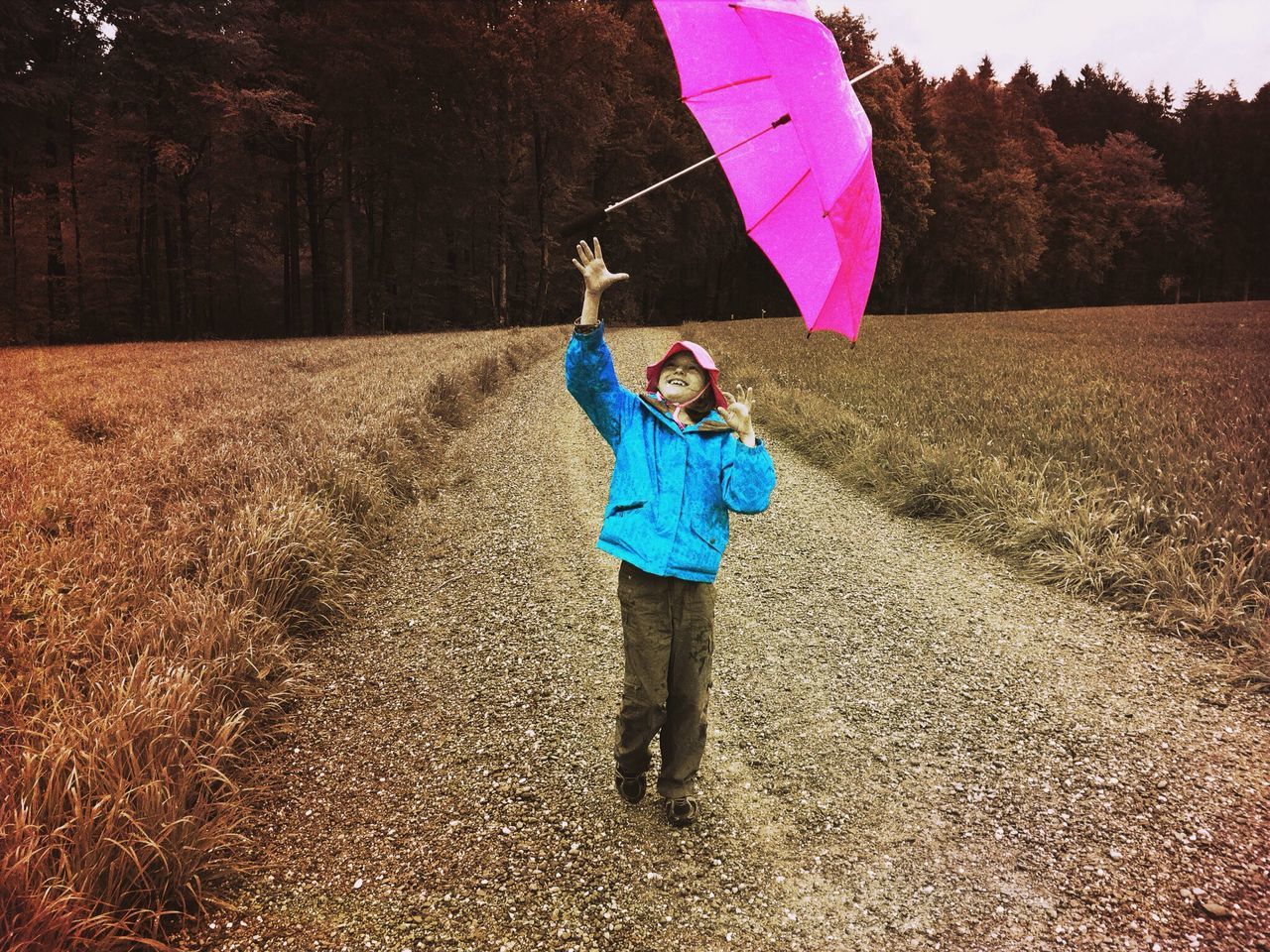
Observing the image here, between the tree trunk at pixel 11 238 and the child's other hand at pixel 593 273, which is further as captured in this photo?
the tree trunk at pixel 11 238

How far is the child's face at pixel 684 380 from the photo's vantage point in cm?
239

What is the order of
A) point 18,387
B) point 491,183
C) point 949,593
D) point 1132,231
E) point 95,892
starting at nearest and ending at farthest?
point 95,892 < point 949,593 < point 18,387 < point 491,183 < point 1132,231

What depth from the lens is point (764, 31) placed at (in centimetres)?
235

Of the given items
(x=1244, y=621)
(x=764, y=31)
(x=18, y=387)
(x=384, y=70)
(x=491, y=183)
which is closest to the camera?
(x=764, y=31)

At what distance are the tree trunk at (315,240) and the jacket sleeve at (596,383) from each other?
30042mm

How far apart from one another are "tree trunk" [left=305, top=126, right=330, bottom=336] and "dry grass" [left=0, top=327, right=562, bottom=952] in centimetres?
2182

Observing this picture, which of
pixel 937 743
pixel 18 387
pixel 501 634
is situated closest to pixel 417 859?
pixel 501 634

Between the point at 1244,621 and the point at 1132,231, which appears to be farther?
the point at 1132,231

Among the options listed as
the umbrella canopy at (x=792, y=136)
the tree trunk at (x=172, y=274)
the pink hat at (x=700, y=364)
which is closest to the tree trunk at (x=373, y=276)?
the tree trunk at (x=172, y=274)

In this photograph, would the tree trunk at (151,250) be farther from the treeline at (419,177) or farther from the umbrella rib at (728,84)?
the umbrella rib at (728,84)

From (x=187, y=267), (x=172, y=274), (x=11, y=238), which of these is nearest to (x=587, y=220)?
(x=11, y=238)

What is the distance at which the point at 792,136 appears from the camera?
256cm

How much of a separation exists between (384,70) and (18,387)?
1987 centimetres

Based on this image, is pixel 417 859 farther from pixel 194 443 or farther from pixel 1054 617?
pixel 194 443
